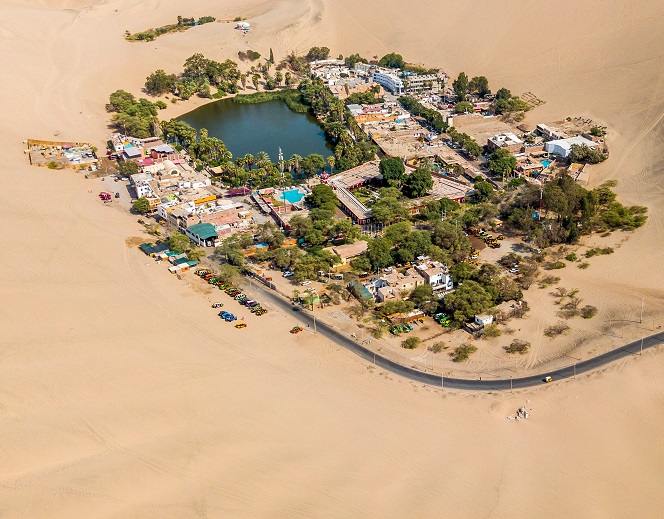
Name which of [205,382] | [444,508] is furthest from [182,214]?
[444,508]

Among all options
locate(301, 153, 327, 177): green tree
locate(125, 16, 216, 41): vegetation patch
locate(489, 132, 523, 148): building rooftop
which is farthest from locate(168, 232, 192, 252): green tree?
locate(125, 16, 216, 41): vegetation patch

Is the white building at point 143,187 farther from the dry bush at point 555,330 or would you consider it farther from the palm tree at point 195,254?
the dry bush at point 555,330

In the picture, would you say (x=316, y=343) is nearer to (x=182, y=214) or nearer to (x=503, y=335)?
(x=503, y=335)

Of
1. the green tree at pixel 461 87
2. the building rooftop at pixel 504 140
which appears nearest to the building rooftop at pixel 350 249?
Result: the building rooftop at pixel 504 140

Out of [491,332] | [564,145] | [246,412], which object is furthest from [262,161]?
[246,412]

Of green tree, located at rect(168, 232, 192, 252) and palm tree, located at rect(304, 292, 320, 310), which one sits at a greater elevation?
green tree, located at rect(168, 232, 192, 252)

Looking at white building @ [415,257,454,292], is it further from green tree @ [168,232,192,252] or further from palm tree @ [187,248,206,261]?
green tree @ [168,232,192,252]

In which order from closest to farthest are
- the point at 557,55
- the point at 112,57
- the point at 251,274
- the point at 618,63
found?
the point at 251,274
the point at 618,63
the point at 557,55
the point at 112,57
